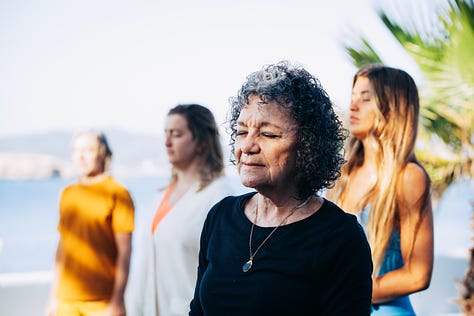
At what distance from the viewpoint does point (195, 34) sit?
55.1 m

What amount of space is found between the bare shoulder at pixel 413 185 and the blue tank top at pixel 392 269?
5.2 inches

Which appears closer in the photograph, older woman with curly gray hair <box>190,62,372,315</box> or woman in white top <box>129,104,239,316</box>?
older woman with curly gray hair <box>190,62,372,315</box>

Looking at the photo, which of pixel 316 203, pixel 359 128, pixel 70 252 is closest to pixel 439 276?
pixel 70 252

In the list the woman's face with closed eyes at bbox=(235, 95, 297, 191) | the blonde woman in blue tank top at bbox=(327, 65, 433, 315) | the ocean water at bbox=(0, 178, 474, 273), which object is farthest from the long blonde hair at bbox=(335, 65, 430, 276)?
the ocean water at bbox=(0, 178, 474, 273)

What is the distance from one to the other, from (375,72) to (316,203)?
34.9 inches

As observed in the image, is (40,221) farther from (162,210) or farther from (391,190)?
(391,190)

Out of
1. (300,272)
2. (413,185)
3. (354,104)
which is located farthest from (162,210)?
(300,272)

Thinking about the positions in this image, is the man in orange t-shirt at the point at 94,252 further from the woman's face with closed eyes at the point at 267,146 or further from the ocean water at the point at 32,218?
the ocean water at the point at 32,218

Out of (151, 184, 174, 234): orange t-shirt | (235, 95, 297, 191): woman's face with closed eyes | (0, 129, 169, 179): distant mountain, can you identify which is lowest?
(151, 184, 174, 234): orange t-shirt

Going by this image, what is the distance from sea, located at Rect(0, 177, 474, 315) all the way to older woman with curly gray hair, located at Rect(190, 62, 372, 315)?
9010 mm

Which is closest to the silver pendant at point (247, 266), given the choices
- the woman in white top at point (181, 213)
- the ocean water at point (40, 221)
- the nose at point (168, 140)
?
the woman in white top at point (181, 213)

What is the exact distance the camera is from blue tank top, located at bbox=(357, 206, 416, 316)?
6.98 ft

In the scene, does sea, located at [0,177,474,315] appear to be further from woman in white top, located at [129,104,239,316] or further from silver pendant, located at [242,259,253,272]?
silver pendant, located at [242,259,253,272]

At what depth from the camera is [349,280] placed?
1.35 metres
